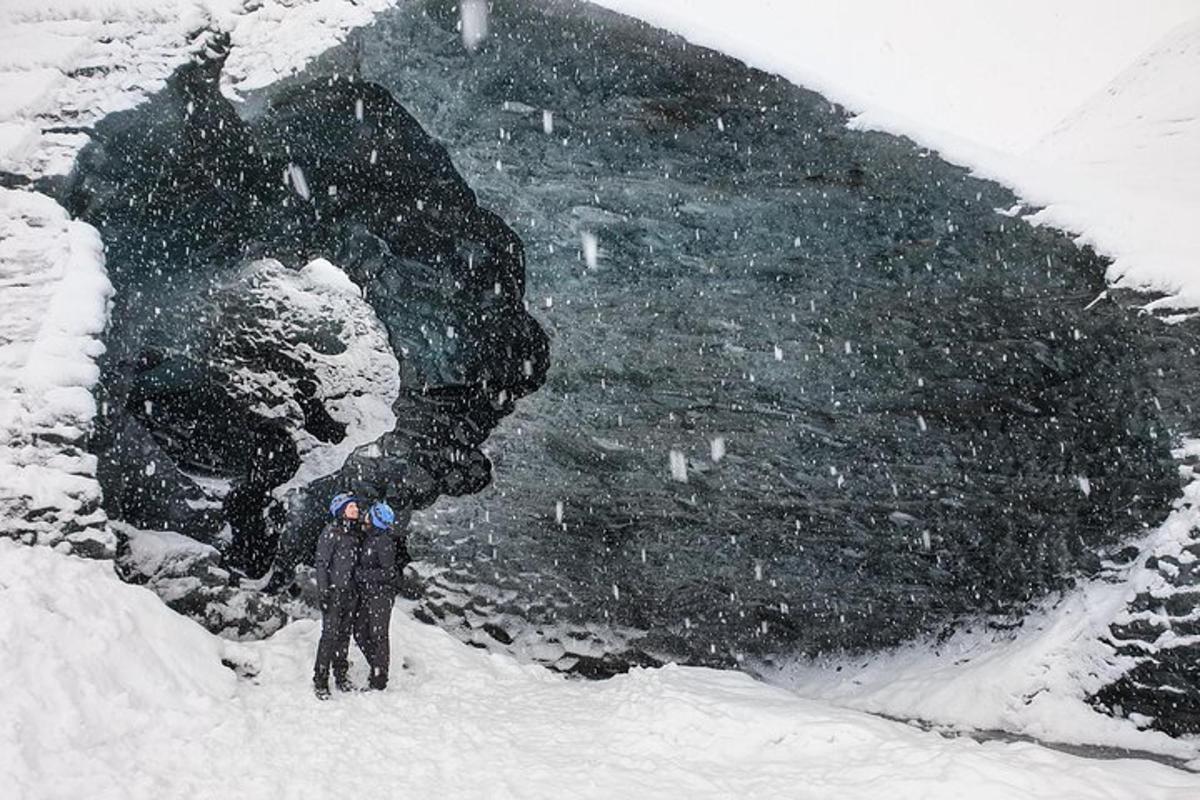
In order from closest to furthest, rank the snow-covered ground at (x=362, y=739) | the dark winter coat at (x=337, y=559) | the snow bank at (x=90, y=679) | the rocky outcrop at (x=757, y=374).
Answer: the snow bank at (x=90, y=679), the snow-covered ground at (x=362, y=739), the dark winter coat at (x=337, y=559), the rocky outcrop at (x=757, y=374)

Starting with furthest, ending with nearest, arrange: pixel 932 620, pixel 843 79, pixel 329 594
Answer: pixel 932 620
pixel 843 79
pixel 329 594

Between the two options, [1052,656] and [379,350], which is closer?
[1052,656]

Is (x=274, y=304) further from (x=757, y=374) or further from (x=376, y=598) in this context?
(x=757, y=374)

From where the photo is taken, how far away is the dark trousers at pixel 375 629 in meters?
7.69

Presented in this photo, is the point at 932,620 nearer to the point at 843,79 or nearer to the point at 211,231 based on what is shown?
the point at 843,79

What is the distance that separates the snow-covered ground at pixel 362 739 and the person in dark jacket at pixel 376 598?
1.31 ft

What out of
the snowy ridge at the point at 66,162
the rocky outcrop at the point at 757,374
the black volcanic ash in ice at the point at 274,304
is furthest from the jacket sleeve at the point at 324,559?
the rocky outcrop at the point at 757,374

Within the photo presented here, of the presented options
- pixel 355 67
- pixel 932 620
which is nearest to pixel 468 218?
pixel 355 67

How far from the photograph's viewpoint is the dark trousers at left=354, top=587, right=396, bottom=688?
7.69 meters

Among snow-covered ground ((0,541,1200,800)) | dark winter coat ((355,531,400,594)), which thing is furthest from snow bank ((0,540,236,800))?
dark winter coat ((355,531,400,594))

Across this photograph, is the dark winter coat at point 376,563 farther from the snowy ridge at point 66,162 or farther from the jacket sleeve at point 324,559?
the snowy ridge at point 66,162

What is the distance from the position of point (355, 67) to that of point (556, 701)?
25.0 feet

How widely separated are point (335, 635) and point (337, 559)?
691 mm

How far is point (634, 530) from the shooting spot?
1185 centimetres
